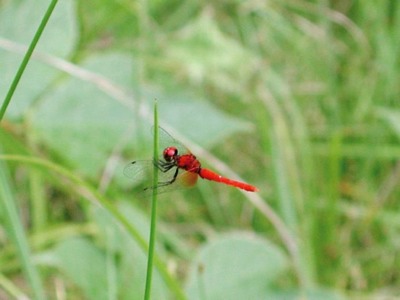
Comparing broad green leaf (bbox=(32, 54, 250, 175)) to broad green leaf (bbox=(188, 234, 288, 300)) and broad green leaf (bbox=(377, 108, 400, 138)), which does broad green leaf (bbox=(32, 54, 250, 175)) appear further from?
broad green leaf (bbox=(377, 108, 400, 138))

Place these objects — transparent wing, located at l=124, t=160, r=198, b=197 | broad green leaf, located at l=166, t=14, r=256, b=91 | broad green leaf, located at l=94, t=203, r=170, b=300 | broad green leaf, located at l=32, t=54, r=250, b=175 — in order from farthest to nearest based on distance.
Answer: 1. broad green leaf, located at l=166, t=14, r=256, b=91
2. broad green leaf, located at l=32, t=54, r=250, b=175
3. broad green leaf, located at l=94, t=203, r=170, b=300
4. transparent wing, located at l=124, t=160, r=198, b=197

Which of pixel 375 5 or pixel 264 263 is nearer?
pixel 264 263

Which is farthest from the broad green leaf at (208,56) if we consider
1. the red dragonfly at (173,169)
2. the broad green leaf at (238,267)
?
the red dragonfly at (173,169)

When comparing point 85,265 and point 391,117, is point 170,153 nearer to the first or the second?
point 85,265

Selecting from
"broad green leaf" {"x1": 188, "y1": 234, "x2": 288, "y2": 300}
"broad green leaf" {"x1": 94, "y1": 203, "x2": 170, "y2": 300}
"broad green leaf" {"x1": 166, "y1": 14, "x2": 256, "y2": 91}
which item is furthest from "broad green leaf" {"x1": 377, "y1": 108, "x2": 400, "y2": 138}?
"broad green leaf" {"x1": 94, "y1": 203, "x2": 170, "y2": 300}

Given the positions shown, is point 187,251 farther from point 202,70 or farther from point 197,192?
point 202,70

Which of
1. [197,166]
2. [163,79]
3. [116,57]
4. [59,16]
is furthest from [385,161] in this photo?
[197,166]
